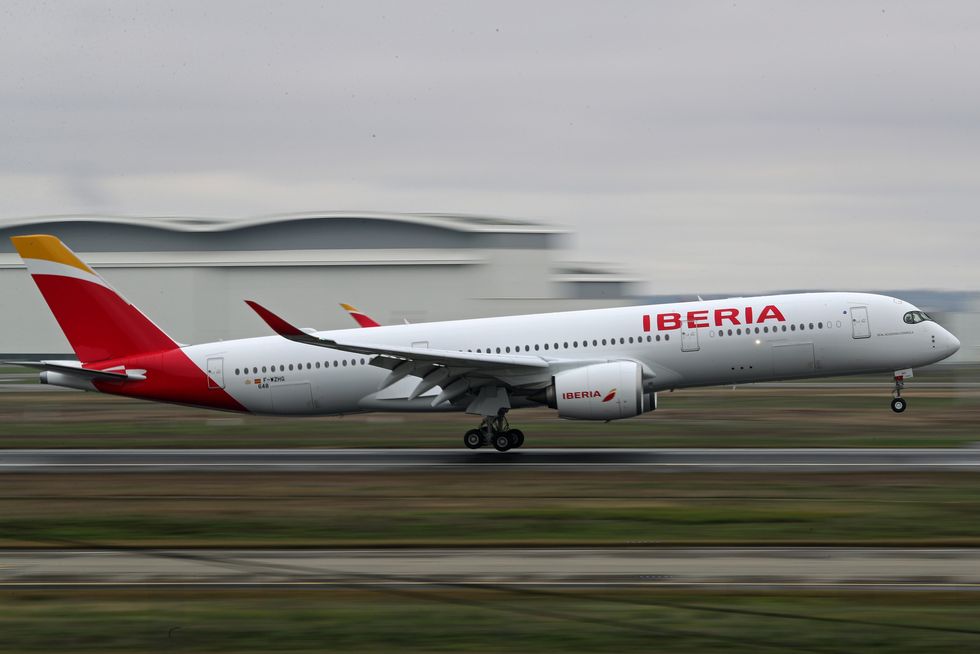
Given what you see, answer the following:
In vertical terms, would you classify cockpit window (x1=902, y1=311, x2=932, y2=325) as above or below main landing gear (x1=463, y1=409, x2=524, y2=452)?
above

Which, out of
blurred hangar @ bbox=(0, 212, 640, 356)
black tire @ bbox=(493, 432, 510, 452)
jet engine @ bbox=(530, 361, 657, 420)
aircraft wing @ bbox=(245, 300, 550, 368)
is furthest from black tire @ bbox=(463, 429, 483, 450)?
blurred hangar @ bbox=(0, 212, 640, 356)

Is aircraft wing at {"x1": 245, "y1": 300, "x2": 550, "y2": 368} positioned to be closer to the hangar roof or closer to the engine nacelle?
the engine nacelle

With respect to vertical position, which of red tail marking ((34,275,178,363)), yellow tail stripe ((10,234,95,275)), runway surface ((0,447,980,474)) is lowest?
runway surface ((0,447,980,474))

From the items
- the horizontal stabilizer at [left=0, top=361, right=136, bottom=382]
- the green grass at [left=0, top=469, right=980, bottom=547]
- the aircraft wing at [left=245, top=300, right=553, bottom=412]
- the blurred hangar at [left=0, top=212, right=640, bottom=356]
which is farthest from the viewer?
the blurred hangar at [left=0, top=212, right=640, bottom=356]

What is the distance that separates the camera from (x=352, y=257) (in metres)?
88.2

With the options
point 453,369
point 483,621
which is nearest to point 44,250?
point 453,369

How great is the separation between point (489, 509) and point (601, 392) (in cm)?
827

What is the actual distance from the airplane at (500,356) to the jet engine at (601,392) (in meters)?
0.04

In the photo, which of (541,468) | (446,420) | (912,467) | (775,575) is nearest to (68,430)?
(446,420)

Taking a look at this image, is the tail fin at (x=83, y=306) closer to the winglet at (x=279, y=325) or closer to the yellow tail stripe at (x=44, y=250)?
the yellow tail stripe at (x=44, y=250)

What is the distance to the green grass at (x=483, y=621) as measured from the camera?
40.3 ft

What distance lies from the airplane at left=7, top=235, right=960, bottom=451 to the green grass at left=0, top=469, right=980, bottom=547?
360 cm

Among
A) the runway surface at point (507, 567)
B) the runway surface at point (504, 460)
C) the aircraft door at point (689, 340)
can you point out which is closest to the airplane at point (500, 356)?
the aircraft door at point (689, 340)

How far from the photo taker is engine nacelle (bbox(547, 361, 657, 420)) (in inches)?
1155
